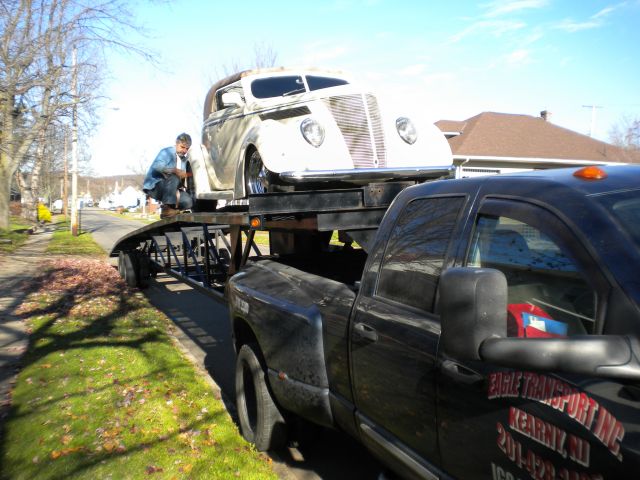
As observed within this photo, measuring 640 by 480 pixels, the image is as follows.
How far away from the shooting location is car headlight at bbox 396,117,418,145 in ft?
20.9

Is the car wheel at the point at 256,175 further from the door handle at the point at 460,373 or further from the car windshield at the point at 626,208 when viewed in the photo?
the car windshield at the point at 626,208

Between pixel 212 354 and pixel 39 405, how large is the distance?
7.20ft

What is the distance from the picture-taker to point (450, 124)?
27828 mm

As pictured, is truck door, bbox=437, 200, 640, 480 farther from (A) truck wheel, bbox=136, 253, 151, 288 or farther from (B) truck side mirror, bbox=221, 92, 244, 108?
(A) truck wheel, bbox=136, 253, 151, 288

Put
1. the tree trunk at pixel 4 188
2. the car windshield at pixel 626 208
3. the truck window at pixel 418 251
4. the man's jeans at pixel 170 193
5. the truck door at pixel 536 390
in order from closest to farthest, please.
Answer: the truck door at pixel 536 390 → the car windshield at pixel 626 208 → the truck window at pixel 418 251 → the man's jeans at pixel 170 193 → the tree trunk at pixel 4 188

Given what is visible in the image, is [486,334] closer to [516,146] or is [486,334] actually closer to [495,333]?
[495,333]

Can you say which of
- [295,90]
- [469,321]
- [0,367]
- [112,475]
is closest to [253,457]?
[112,475]

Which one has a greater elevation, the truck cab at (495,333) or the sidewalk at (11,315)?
the truck cab at (495,333)

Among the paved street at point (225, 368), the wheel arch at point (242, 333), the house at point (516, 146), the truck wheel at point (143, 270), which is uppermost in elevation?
the house at point (516, 146)

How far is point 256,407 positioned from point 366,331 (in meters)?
1.77

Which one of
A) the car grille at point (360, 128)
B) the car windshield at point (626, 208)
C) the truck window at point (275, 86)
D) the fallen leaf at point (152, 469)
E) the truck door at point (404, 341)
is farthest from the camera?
the truck window at point (275, 86)

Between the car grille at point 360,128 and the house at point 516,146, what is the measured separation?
661 inches

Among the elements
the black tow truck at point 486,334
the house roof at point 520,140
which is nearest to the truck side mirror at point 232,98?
the black tow truck at point 486,334

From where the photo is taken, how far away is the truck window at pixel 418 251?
98.5 inches
